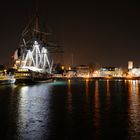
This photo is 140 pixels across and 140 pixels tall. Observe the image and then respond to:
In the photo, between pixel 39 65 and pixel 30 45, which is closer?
pixel 30 45

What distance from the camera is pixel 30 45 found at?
11169 cm

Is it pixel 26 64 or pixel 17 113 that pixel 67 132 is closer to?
pixel 17 113

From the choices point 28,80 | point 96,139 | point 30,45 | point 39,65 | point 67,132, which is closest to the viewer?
point 96,139

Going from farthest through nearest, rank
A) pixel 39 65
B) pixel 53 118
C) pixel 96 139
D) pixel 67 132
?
pixel 39 65, pixel 53 118, pixel 67 132, pixel 96 139

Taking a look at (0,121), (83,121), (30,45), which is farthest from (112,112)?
(30,45)

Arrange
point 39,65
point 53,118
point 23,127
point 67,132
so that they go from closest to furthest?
point 67,132 → point 23,127 → point 53,118 → point 39,65

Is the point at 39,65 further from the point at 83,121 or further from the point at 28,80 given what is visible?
the point at 83,121

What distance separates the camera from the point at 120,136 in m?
16.2

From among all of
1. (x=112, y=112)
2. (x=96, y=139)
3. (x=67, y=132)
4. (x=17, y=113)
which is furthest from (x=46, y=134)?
(x=112, y=112)

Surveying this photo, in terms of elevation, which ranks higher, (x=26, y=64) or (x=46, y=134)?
(x=26, y=64)

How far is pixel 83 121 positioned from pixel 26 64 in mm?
94005

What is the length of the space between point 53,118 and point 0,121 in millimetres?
3864

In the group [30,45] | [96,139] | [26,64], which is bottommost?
[96,139]

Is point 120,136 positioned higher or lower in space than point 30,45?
lower
